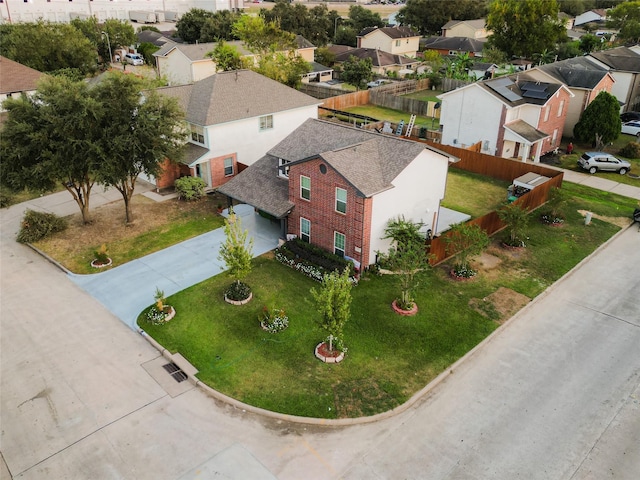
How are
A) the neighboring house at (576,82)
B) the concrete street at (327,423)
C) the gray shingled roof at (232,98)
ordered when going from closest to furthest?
the concrete street at (327,423), the gray shingled roof at (232,98), the neighboring house at (576,82)

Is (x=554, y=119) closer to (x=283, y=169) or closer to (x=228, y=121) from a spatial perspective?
(x=283, y=169)

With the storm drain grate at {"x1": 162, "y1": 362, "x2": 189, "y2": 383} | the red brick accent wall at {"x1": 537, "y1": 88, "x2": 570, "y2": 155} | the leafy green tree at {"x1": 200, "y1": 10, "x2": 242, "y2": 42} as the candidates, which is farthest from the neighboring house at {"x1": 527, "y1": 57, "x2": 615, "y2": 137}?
the leafy green tree at {"x1": 200, "y1": 10, "x2": 242, "y2": 42}

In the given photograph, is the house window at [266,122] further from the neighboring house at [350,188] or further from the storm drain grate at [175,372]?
the storm drain grate at [175,372]

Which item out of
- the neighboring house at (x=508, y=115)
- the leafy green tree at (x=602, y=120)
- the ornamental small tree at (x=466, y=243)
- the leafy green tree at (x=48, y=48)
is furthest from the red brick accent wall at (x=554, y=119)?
the leafy green tree at (x=48, y=48)

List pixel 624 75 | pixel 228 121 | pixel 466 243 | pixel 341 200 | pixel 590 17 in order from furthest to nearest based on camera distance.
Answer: pixel 590 17 → pixel 624 75 → pixel 228 121 → pixel 466 243 → pixel 341 200

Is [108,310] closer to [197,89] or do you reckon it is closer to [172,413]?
[172,413]

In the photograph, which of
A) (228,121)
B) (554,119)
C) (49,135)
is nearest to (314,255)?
(228,121)
